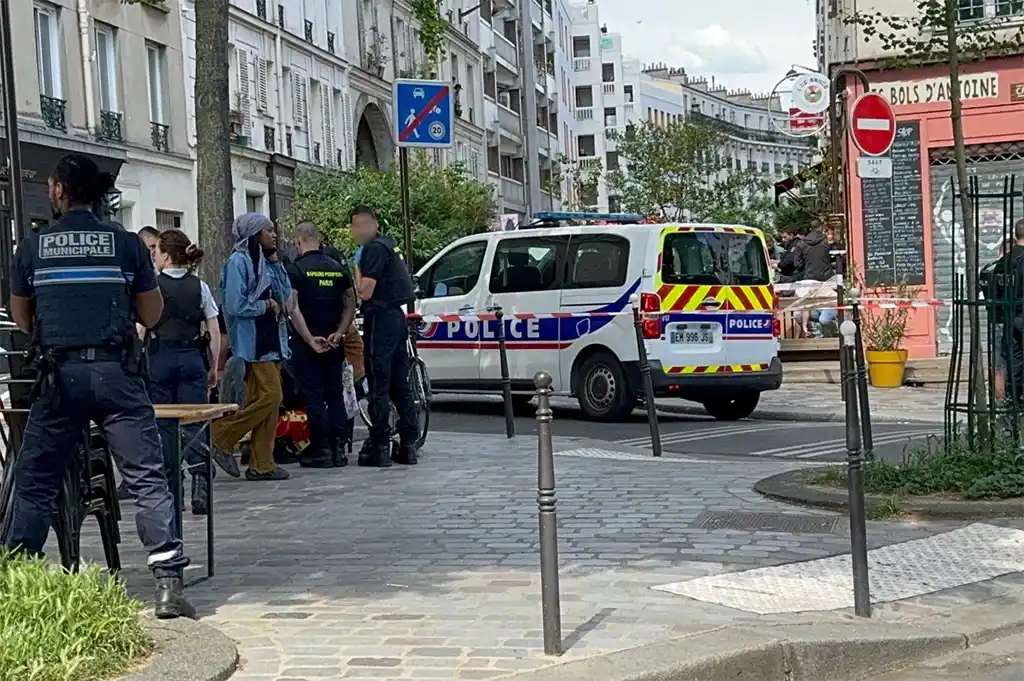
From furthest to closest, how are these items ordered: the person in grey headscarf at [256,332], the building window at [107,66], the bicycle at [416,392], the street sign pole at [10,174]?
1. the building window at [107,66]
2. the bicycle at [416,392]
3. the person in grey headscarf at [256,332]
4. the street sign pole at [10,174]

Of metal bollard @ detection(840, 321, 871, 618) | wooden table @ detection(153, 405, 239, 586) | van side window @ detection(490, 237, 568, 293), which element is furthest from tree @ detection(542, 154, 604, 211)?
metal bollard @ detection(840, 321, 871, 618)

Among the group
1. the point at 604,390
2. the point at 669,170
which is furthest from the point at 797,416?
the point at 669,170

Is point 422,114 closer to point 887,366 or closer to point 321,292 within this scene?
point 321,292

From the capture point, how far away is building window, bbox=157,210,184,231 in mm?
28859

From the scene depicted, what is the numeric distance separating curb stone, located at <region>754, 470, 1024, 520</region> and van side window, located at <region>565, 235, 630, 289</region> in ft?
19.6

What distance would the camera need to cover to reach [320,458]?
11.5m

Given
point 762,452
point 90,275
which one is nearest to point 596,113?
point 762,452

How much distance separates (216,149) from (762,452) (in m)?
5.31

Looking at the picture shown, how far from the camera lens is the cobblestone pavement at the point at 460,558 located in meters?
5.64

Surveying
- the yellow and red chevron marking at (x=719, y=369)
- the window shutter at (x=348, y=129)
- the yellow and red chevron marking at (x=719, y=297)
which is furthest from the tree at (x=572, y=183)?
the yellow and red chevron marking at (x=719, y=369)

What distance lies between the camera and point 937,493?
893 centimetres

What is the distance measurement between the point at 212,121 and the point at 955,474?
6.55 meters

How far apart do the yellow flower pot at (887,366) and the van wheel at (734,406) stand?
3.53 metres

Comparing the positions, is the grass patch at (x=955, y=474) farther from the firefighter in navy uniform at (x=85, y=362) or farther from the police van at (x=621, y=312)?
the police van at (x=621, y=312)
